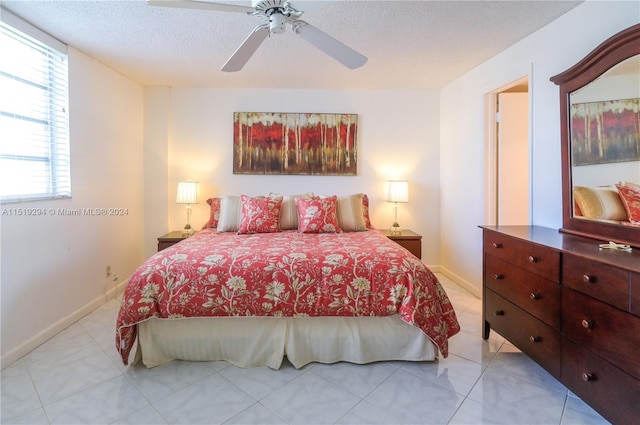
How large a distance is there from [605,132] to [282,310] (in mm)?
2132

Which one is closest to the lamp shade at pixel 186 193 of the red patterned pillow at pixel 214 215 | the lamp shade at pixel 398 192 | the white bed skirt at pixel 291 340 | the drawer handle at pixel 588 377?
the red patterned pillow at pixel 214 215

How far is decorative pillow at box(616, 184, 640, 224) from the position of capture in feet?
5.17

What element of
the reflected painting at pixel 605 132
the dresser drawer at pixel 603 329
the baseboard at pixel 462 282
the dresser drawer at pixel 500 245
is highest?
the reflected painting at pixel 605 132

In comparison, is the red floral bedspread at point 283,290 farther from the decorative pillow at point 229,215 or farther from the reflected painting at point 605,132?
→ the reflected painting at point 605,132

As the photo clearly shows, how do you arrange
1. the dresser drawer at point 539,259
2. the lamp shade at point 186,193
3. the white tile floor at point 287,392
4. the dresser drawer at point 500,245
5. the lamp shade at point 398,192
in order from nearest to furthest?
the white tile floor at point 287,392
the dresser drawer at point 539,259
the dresser drawer at point 500,245
the lamp shade at point 186,193
the lamp shade at point 398,192

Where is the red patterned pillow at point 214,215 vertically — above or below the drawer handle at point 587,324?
above

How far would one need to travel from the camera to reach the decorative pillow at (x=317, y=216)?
2943mm

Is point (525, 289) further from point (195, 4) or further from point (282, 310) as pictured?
point (195, 4)

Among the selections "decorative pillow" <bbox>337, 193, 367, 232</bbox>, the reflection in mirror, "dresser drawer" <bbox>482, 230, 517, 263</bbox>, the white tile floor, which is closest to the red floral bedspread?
the white tile floor

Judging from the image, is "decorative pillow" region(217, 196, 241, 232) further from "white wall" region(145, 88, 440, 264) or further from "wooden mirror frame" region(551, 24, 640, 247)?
"wooden mirror frame" region(551, 24, 640, 247)

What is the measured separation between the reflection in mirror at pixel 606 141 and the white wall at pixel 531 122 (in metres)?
0.24

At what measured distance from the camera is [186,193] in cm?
350

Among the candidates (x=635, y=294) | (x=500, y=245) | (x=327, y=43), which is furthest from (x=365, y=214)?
(x=635, y=294)

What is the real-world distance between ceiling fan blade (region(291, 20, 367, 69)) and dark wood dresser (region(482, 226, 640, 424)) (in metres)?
1.48
